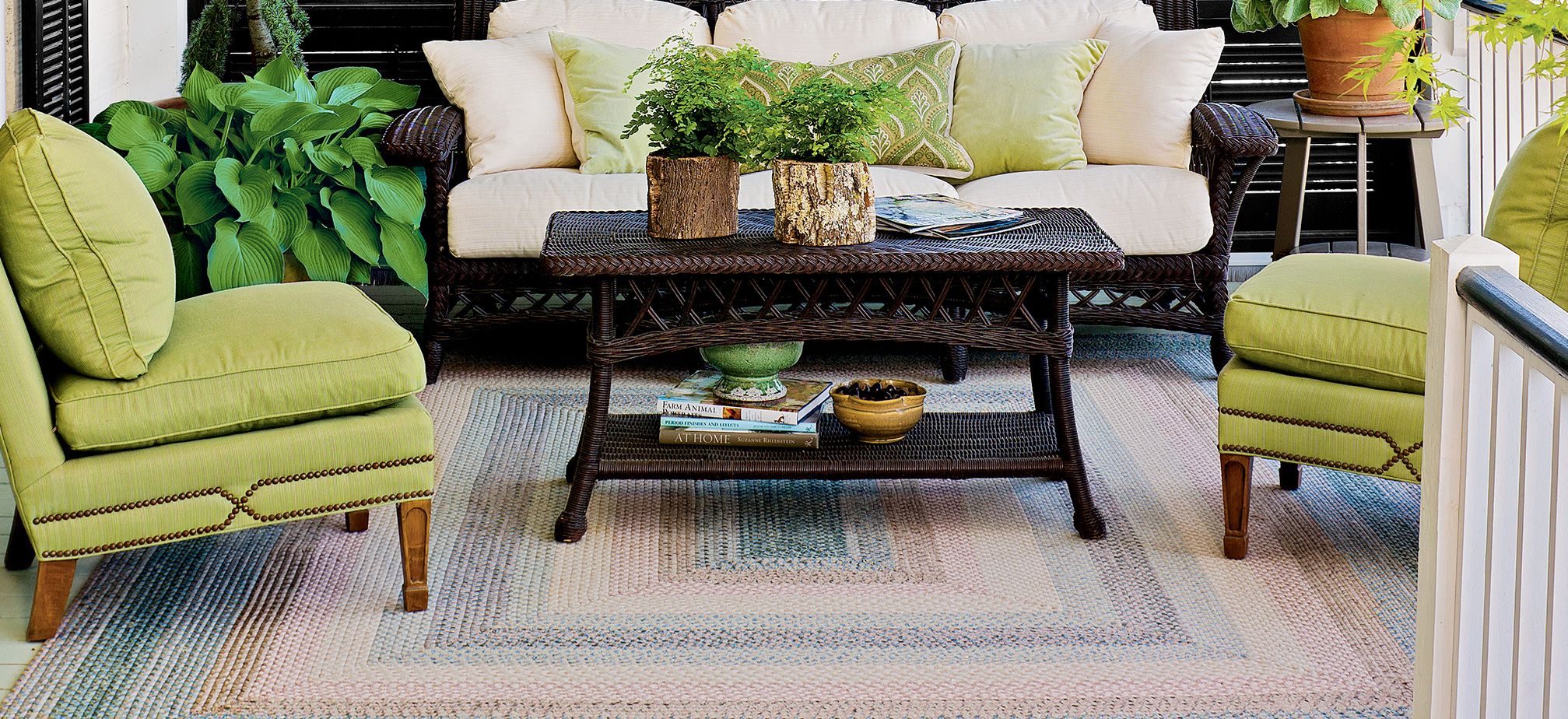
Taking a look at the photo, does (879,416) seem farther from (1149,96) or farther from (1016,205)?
(1149,96)

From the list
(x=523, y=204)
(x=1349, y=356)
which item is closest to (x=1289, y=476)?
(x=1349, y=356)

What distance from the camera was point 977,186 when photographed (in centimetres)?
365

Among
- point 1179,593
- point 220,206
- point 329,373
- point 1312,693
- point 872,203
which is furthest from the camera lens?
point 220,206

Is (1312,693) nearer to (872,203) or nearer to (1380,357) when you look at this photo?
(1380,357)

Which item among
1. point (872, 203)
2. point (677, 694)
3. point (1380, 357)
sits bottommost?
point (677, 694)

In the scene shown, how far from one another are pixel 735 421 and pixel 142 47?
3012 mm

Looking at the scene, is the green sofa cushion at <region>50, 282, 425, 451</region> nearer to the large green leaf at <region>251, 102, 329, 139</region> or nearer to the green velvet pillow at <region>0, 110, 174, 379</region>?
the green velvet pillow at <region>0, 110, 174, 379</region>

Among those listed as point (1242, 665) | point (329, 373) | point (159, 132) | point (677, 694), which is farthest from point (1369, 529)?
point (159, 132)

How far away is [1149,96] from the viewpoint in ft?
12.3

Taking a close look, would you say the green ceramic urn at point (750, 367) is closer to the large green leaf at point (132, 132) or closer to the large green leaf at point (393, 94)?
the large green leaf at point (393, 94)

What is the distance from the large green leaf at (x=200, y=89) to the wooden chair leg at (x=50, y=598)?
1.79 meters

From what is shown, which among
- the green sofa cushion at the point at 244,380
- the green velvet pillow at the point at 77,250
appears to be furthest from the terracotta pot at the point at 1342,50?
the green velvet pillow at the point at 77,250

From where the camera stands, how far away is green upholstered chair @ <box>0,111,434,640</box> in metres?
2.06

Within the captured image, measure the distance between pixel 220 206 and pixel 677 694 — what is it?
208cm
